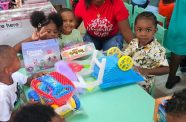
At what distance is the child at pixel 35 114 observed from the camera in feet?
2.18

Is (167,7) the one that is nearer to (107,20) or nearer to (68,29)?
(107,20)

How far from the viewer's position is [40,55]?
1.31 m

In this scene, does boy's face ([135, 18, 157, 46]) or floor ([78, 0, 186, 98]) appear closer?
boy's face ([135, 18, 157, 46])

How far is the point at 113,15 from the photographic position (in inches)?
73.5

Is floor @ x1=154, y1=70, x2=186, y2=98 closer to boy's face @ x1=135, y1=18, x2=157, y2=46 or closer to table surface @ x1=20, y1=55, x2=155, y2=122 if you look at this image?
boy's face @ x1=135, y1=18, x2=157, y2=46

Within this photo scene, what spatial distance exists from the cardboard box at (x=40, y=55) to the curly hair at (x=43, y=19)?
0.91ft

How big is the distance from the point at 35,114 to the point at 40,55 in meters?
0.66

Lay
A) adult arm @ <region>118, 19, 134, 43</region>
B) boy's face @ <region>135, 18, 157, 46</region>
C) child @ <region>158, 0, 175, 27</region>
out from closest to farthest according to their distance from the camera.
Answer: boy's face @ <region>135, 18, 157, 46</region> < adult arm @ <region>118, 19, 134, 43</region> < child @ <region>158, 0, 175, 27</region>

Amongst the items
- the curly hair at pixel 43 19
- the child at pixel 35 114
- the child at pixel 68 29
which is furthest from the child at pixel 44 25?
the child at pixel 35 114

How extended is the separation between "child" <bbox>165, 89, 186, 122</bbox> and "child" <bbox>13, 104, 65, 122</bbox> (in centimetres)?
31

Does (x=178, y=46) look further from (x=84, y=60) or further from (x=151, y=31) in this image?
(x=84, y=60)

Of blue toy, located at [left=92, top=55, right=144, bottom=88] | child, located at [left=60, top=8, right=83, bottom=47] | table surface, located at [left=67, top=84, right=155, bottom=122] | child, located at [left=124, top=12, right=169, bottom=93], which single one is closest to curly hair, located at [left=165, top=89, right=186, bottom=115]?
table surface, located at [left=67, top=84, right=155, bottom=122]

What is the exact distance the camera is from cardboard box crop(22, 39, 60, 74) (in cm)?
128

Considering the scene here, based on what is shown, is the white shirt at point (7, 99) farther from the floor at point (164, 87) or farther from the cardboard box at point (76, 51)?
the floor at point (164, 87)
